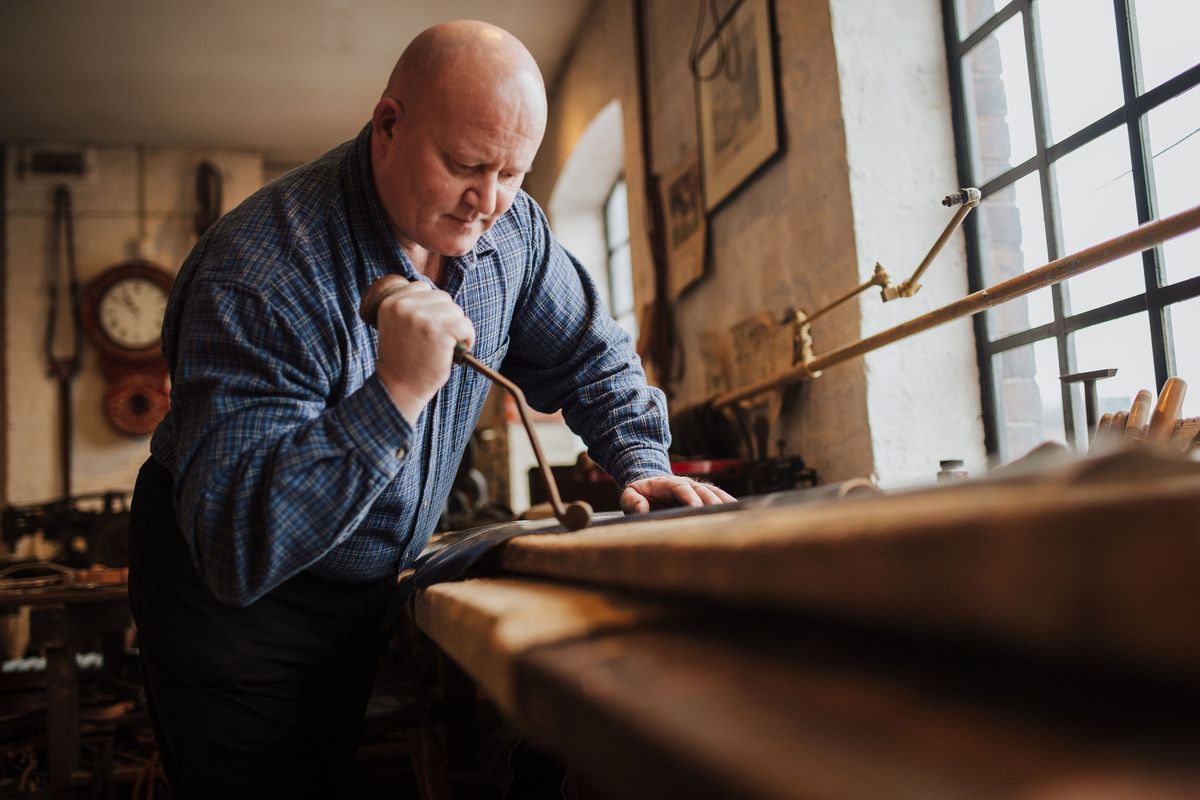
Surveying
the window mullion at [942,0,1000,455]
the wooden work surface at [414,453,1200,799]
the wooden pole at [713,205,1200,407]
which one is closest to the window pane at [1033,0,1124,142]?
the window mullion at [942,0,1000,455]

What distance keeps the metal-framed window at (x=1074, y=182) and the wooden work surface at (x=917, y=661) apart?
1657 mm

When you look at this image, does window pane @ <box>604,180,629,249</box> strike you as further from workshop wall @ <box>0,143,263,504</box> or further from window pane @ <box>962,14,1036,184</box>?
window pane @ <box>962,14,1036,184</box>

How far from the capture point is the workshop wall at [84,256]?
7.45 meters

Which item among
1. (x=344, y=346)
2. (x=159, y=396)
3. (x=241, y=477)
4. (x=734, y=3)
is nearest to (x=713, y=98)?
(x=734, y=3)

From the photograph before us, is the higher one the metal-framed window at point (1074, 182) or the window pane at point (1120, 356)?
the metal-framed window at point (1074, 182)

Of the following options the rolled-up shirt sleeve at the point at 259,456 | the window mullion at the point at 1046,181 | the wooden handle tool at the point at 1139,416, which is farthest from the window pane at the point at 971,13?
the rolled-up shirt sleeve at the point at 259,456

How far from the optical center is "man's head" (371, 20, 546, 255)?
4.46 ft

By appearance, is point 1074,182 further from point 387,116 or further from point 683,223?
point 683,223

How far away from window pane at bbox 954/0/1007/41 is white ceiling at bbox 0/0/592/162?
11.6 ft

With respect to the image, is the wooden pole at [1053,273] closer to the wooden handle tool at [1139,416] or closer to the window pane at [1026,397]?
the wooden handle tool at [1139,416]

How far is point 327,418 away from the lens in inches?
45.3

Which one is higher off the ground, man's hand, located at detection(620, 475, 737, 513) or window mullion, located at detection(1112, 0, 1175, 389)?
window mullion, located at detection(1112, 0, 1175, 389)

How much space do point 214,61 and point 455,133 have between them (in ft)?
19.6

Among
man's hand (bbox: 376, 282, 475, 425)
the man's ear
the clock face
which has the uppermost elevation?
the clock face
